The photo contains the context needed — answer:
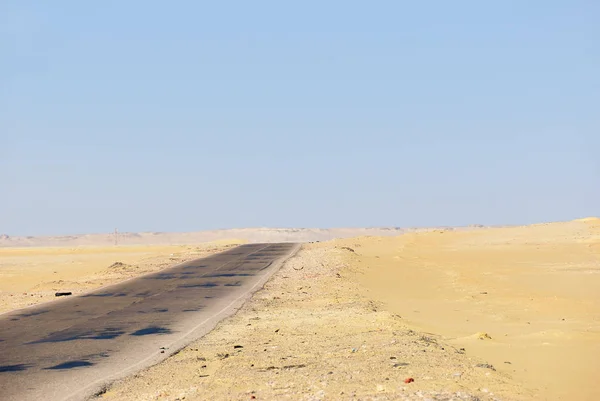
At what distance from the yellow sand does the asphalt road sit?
5.71 metres

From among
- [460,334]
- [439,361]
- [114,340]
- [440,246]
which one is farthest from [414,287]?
[440,246]

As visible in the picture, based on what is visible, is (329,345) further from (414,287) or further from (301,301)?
(414,287)

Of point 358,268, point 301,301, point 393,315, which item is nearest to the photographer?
point 393,315

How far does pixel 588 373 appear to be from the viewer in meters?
11.6

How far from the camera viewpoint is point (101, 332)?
1900cm

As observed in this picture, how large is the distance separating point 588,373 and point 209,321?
36.1 feet

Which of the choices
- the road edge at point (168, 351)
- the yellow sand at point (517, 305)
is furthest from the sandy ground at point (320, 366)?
the yellow sand at point (517, 305)

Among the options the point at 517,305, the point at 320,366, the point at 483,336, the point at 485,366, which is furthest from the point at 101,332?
the point at 517,305

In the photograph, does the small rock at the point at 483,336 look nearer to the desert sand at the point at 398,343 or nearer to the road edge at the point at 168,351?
the desert sand at the point at 398,343

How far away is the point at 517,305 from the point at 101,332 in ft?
38.2

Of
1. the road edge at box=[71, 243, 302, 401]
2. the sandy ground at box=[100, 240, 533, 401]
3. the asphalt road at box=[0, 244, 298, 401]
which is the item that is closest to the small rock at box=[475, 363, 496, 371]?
the sandy ground at box=[100, 240, 533, 401]

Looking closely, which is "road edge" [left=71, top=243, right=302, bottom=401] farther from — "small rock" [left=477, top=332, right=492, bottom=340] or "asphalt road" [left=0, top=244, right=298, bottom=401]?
"small rock" [left=477, top=332, right=492, bottom=340]

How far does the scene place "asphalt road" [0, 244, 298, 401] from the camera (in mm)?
13023

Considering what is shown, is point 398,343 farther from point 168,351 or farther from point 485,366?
point 168,351
